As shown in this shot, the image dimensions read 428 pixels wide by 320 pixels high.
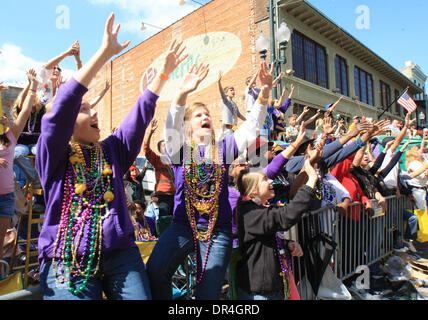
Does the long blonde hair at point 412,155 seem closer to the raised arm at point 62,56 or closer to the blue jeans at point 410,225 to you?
the blue jeans at point 410,225

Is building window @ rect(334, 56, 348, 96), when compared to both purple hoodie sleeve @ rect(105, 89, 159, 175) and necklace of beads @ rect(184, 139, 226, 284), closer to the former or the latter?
necklace of beads @ rect(184, 139, 226, 284)

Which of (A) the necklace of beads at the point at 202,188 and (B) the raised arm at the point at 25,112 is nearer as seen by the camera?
(A) the necklace of beads at the point at 202,188

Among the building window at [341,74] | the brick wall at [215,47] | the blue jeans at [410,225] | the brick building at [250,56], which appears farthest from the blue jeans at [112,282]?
the building window at [341,74]

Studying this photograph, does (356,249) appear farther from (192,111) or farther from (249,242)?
(192,111)

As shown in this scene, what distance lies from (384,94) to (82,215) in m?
29.1

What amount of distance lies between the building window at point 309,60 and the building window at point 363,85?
15.8 feet

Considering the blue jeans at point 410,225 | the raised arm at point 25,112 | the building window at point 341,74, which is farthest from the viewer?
the building window at point 341,74

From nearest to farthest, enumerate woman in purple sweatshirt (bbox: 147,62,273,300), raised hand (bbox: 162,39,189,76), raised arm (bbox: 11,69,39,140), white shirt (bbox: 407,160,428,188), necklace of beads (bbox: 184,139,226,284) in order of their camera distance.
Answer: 1. raised hand (bbox: 162,39,189,76)
2. woman in purple sweatshirt (bbox: 147,62,273,300)
3. necklace of beads (bbox: 184,139,226,284)
4. raised arm (bbox: 11,69,39,140)
5. white shirt (bbox: 407,160,428,188)

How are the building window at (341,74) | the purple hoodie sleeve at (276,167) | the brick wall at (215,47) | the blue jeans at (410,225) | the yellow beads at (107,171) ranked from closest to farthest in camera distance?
the yellow beads at (107,171)
the purple hoodie sleeve at (276,167)
the blue jeans at (410,225)
the brick wall at (215,47)
the building window at (341,74)

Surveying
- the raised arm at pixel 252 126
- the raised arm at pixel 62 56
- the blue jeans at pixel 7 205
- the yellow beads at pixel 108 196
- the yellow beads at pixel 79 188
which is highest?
the raised arm at pixel 62 56

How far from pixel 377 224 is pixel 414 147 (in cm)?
311

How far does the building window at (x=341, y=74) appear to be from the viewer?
1830cm

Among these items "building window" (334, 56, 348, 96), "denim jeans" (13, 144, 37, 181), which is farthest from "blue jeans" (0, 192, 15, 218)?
"building window" (334, 56, 348, 96)

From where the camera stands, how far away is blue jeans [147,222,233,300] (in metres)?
1.83
